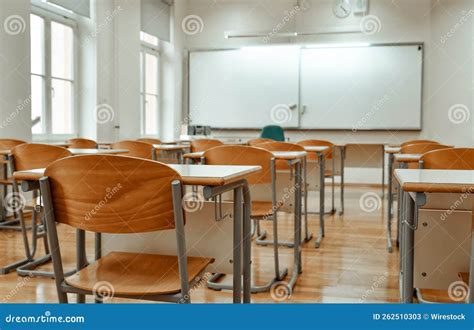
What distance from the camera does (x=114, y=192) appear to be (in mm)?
1317

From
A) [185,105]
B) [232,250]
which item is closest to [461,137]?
[185,105]

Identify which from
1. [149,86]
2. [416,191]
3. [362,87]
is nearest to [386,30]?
[362,87]

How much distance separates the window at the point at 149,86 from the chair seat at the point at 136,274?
6534 mm

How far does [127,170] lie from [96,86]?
5.53 m

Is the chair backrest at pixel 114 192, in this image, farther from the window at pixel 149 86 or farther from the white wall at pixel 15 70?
the window at pixel 149 86

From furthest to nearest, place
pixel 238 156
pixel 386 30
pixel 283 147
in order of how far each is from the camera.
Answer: pixel 386 30
pixel 283 147
pixel 238 156

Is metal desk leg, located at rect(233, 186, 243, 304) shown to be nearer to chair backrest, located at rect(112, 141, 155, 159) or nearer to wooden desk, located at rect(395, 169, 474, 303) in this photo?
wooden desk, located at rect(395, 169, 474, 303)

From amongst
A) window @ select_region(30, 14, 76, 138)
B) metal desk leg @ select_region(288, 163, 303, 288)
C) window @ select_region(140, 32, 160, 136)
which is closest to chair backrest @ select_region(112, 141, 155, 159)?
window @ select_region(30, 14, 76, 138)

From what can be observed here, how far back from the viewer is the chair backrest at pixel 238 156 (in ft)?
8.77

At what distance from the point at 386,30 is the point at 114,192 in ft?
25.5

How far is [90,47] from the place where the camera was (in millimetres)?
6477

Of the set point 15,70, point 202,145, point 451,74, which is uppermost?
point 451,74

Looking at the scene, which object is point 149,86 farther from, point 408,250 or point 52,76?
point 408,250
